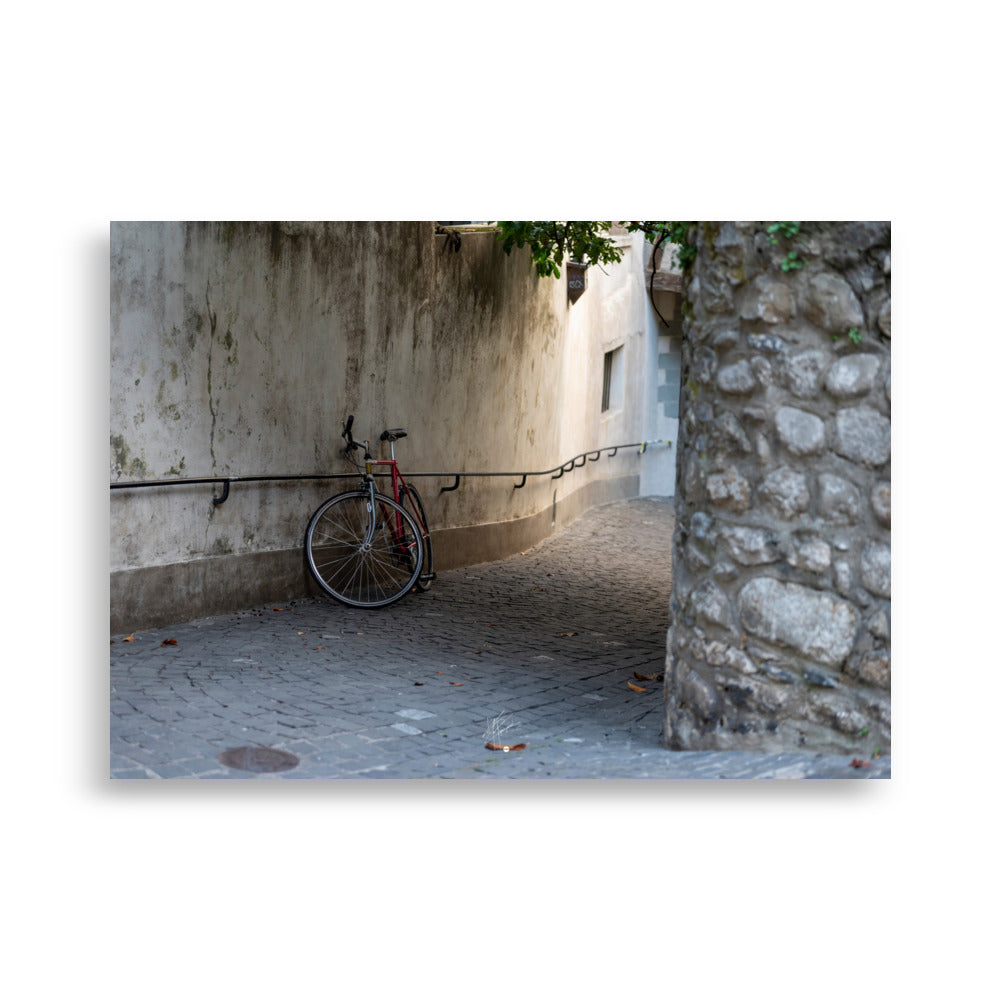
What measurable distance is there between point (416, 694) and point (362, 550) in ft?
6.38

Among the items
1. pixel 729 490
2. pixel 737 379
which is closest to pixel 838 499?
pixel 729 490

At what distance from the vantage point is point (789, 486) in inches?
144

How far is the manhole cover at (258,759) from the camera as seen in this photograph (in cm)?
374

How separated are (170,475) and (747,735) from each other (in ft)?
9.35

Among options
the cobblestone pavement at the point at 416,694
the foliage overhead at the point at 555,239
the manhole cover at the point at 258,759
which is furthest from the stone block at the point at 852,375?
the foliage overhead at the point at 555,239

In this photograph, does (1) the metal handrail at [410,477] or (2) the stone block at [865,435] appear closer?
(2) the stone block at [865,435]

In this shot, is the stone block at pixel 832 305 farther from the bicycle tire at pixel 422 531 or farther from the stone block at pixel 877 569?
the bicycle tire at pixel 422 531

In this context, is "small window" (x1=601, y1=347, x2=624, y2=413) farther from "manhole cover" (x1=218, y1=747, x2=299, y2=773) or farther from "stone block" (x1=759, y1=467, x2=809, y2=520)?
"manhole cover" (x1=218, y1=747, x2=299, y2=773)

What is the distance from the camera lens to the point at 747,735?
3783 mm

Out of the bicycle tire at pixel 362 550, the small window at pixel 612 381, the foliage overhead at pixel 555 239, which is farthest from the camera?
the small window at pixel 612 381

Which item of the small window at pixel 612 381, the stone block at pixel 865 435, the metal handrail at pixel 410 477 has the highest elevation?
the small window at pixel 612 381

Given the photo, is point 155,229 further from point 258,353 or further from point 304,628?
point 304,628

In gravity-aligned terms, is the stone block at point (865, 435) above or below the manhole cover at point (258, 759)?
above

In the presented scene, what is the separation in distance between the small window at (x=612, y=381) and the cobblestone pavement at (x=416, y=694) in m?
6.58
